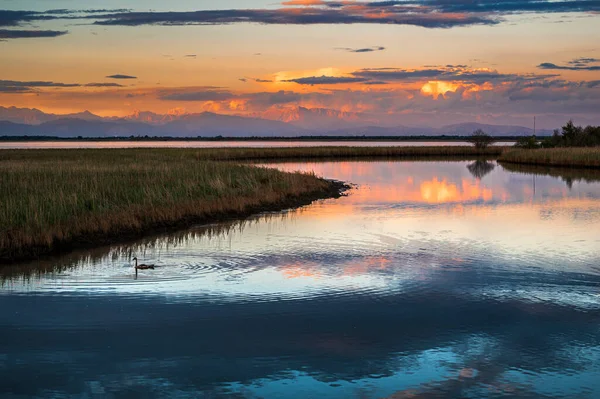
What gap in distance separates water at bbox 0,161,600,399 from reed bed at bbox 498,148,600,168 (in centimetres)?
4292

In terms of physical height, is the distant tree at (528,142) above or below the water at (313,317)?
above

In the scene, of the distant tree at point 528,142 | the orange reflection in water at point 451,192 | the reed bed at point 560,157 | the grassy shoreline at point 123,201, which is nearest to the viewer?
the grassy shoreline at point 123,201

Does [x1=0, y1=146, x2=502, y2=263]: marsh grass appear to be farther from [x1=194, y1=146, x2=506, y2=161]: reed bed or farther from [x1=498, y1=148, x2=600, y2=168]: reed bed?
[x1=194, y1=146, x2=506, y2=161]: reed bed

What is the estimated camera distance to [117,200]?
74.9 ft

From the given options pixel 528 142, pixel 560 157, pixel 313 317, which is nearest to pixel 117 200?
pixel 313 317

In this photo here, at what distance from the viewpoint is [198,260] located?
1614 cm

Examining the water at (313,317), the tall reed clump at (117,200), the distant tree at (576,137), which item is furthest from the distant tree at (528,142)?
the water at (313,317)

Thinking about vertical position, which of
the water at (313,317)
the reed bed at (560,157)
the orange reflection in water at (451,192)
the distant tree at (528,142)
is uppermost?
the distant tree at (528,142)

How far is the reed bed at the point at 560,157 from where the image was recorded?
60.5 m

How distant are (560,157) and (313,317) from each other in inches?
2332

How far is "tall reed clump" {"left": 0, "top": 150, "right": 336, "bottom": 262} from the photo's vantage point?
17.8 meters

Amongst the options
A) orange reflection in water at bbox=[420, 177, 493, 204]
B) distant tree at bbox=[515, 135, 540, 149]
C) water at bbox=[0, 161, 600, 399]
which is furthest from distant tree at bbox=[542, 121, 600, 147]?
water at bbox=[0, 161, 600, 399]

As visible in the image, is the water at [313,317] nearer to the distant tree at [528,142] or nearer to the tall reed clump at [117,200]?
the tall reed clump at [117,200]

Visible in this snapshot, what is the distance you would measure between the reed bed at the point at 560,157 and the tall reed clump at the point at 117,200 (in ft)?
110
